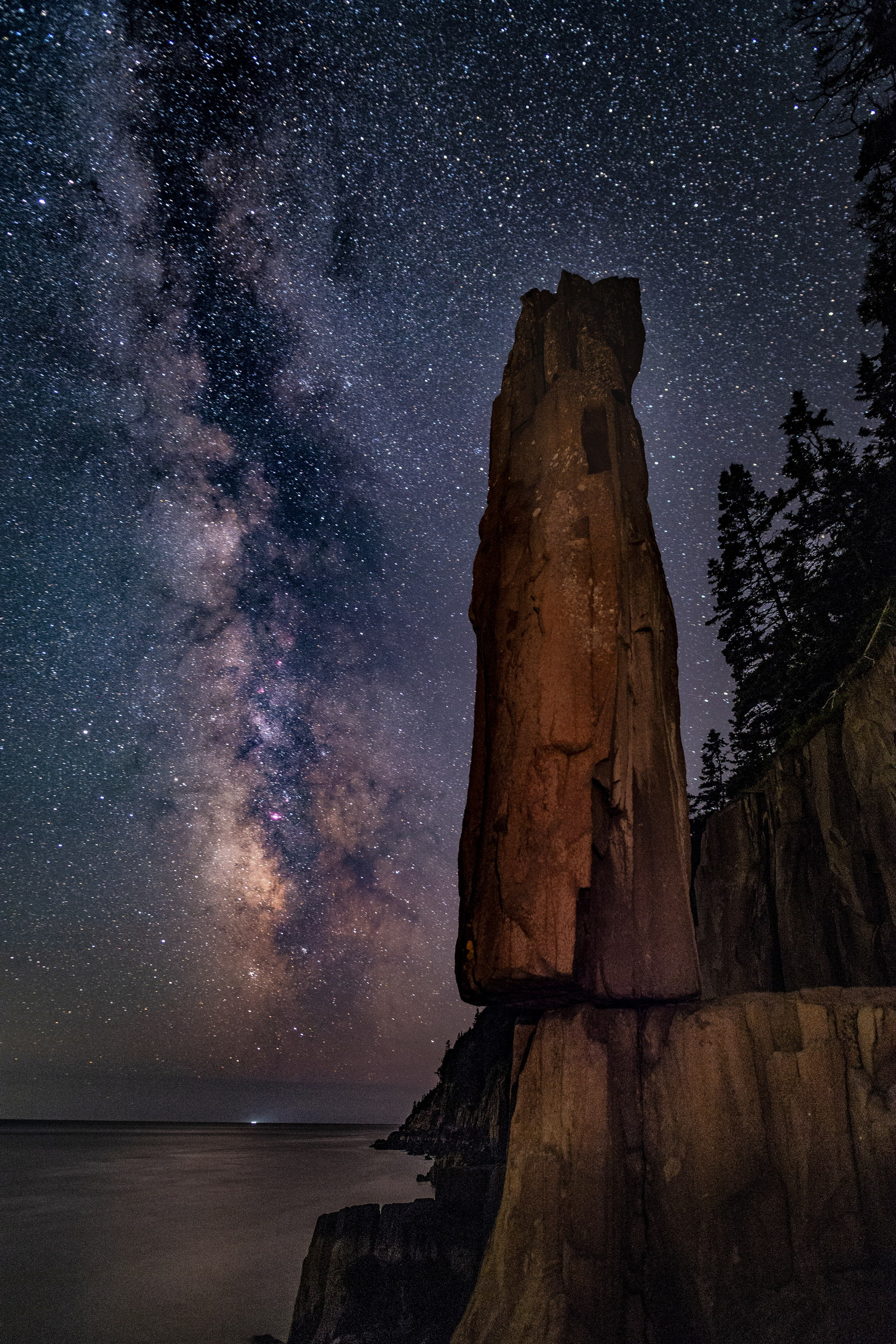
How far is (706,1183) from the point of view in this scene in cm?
530

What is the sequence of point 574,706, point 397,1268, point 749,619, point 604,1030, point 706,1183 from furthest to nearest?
point 749,619, point 397,1268, point 574,706, point 604,1030, point 706,1183

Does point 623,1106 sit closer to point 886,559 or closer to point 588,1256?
point 588,1256

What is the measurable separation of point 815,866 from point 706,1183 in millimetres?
8832

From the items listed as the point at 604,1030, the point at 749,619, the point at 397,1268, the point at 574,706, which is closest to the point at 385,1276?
the point at 397,1268

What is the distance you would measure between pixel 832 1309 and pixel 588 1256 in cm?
157

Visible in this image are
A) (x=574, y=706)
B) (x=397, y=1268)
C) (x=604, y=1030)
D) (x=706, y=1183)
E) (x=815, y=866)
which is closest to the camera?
(x=706, y=1183)

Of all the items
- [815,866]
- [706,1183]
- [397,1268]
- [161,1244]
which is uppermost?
[815,866]

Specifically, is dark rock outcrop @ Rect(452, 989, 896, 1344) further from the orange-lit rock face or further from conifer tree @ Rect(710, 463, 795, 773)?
conifer tree @ Rect(710, 463, 795, 773)

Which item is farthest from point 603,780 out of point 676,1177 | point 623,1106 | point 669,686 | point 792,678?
point 792,678

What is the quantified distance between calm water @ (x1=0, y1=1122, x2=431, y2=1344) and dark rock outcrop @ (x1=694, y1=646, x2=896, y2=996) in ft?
41.1

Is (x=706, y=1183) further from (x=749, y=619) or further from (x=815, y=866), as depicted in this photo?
(x=749, y=619)

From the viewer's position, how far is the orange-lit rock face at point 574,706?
20.2 ft

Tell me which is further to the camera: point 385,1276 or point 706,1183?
point 385,1276

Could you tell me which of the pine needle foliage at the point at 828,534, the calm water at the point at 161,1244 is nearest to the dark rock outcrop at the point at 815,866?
the pine needle foliage at the point at 828,534
